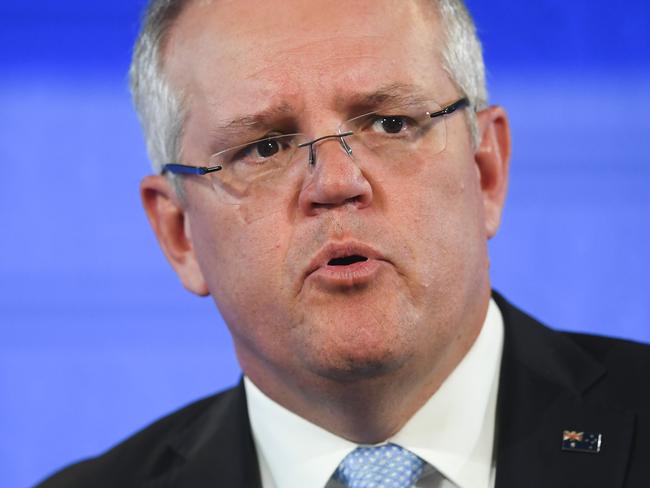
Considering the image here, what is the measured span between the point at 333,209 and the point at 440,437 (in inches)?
24.3

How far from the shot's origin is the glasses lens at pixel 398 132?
2.68 metres

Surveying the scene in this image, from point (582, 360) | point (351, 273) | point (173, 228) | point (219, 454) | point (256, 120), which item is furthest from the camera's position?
point (173, 228)

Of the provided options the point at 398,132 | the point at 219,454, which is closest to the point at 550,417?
the point at 398,132

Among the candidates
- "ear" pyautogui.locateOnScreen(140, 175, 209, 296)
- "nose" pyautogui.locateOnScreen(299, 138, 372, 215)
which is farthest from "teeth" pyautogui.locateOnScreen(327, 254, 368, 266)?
"ear" pyautogui.locateOnScreen(140, 175, 209, 296)

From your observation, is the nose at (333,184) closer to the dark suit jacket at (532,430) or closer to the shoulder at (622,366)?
the dark suit jacket at (532,430)

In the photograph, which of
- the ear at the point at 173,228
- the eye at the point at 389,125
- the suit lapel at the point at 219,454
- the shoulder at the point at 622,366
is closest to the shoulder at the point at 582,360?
the shoulder at the point at 622,366

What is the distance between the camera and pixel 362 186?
2559mm

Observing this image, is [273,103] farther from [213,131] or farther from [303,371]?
[303,371]

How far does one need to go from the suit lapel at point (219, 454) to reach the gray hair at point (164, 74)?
2.30 feet

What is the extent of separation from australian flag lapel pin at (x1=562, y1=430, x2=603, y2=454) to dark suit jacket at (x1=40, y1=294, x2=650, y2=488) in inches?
0.4

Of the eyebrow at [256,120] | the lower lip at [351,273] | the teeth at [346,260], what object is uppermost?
the eyebrow at [256,120]

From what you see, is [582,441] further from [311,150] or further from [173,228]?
[173,228]

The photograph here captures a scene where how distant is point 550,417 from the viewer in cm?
274

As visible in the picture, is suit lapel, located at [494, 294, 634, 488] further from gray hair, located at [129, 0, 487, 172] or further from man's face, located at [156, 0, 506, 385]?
gray hair, located at [129, 0, 487, 172]
